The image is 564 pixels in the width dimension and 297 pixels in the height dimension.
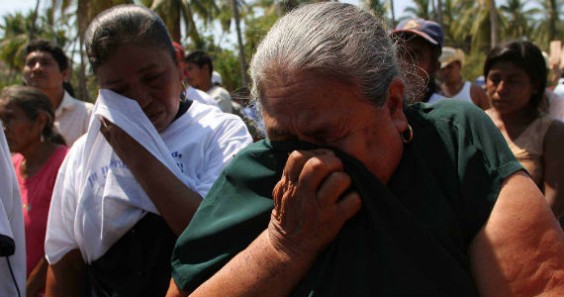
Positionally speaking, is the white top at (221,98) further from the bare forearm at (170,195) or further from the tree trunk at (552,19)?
the tree trunk at (552,19)

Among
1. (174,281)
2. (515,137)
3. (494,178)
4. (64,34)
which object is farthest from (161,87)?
(64,34)

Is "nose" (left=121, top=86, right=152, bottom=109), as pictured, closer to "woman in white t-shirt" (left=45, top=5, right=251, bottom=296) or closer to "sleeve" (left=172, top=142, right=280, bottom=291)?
"woman in white t-shirt" (left=45, top=5, right=251, bottom=296)

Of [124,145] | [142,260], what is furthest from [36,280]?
[124,145]

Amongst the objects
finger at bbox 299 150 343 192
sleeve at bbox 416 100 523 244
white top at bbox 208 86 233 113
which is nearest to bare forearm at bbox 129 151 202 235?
finger at bbox 299 150 343 192

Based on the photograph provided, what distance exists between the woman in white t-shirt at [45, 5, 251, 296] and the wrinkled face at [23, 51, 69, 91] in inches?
124

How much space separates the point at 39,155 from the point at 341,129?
2878mm

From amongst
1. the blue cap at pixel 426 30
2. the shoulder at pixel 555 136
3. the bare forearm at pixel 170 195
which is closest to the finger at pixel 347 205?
the bare forearm at pixel 170 195

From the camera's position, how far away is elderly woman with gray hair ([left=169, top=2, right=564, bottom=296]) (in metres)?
1.50

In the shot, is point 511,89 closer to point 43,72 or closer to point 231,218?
point 231,218

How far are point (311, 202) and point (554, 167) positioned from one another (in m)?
2.55

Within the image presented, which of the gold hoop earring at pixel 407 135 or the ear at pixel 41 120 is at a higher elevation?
the gold hoop earring at pixel 407 135

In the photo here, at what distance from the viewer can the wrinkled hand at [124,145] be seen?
234 cm

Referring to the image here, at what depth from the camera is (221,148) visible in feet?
8.06

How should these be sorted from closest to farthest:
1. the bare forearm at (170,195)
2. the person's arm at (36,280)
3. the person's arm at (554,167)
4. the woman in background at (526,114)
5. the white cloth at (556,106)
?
the bare forearm at (170,195) < the person's arm at (36,280) < the person's arm at (554,167) < the woman in background at (526,114) < the white cloth at (556,106)
